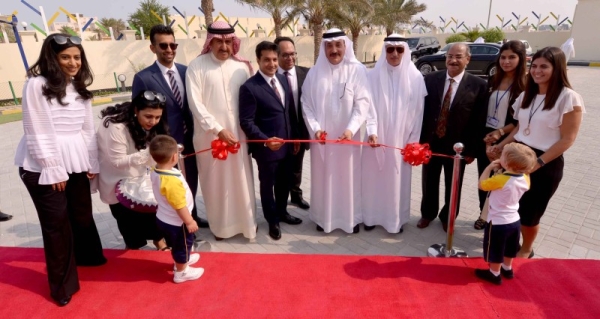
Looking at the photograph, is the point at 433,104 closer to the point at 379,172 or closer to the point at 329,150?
the point at 379,172

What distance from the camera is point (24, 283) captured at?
9.09 feet

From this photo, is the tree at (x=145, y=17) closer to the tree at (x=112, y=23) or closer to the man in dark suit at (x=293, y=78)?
the tree at (x=112, y=23)

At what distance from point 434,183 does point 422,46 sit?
22.1m

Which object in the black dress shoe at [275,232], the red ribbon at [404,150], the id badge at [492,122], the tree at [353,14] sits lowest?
the black dress shoe at [275,232]

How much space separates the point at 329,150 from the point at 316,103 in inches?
18.3

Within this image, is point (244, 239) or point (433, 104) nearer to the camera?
point (433, 104)

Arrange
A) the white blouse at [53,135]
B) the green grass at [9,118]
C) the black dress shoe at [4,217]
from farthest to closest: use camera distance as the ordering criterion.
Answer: the green grass at [9,118] < the black dress shoe at [4,217] < the white blouse at [53,135]

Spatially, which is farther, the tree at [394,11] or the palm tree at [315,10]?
the tree at [394,11]

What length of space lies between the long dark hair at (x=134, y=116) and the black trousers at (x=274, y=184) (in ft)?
3.56

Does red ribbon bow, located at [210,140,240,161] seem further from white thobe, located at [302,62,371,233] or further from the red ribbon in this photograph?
white thobe, located at [302,62,371,233]

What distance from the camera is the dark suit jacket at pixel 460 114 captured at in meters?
3.20

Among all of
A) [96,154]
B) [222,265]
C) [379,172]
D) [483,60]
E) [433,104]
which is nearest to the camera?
[96,154]

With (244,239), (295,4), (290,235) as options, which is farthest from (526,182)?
(295,4)

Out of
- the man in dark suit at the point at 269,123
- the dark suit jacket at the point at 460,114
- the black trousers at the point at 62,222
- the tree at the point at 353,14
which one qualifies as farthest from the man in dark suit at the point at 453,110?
the tree at the point at 353,14
